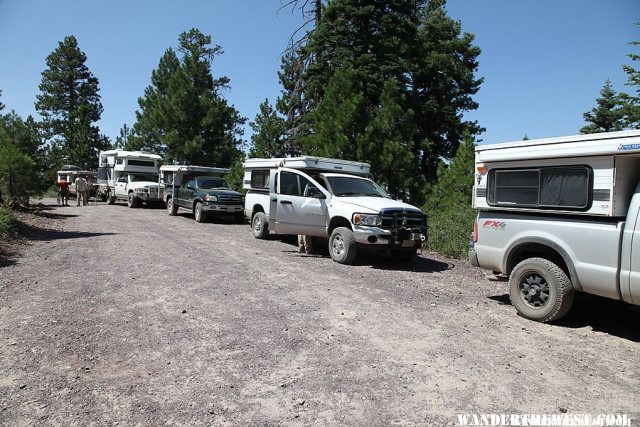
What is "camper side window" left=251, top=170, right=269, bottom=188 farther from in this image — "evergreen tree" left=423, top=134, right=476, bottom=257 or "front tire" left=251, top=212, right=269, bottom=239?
"evergreen tree" left=423, top=134, right=476, bottom=257

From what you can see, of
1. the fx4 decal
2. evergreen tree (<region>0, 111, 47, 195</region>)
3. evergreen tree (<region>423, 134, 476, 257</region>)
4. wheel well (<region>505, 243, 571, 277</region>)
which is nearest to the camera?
wheel well (<region>505, 243, 571, 277</region>)

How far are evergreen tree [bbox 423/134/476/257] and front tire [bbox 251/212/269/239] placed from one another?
4.82 m

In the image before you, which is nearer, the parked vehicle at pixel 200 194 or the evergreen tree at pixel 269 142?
the parked vehicle at pixel 200 194

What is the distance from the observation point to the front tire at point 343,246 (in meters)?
9.77

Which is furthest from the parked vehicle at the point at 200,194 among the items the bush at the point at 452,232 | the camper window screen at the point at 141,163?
the bush at the point at 452,232

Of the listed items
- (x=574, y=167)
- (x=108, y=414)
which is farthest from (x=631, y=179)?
(x=108, y=414)

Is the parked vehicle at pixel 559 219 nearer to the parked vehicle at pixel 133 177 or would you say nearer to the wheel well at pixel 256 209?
the wheel well at pixel 256 209

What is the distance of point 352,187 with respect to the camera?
36.2 ft

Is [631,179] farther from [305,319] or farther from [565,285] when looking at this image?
[305,319]

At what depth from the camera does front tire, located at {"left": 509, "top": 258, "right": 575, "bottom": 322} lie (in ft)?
19.0

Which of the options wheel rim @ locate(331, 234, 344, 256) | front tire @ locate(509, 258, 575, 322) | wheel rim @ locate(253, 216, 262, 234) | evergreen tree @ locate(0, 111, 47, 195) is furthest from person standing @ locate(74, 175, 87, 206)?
front tire @ locate(509, 258, 575, 322)

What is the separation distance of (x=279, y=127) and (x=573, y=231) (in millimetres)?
19733

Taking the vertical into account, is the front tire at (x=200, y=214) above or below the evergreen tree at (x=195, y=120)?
below
